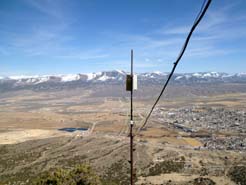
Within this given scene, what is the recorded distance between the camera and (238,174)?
111 feet

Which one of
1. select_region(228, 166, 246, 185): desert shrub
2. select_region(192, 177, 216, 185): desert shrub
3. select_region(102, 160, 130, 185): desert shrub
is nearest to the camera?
select_region(192, 177, 216, 185): desert shrub

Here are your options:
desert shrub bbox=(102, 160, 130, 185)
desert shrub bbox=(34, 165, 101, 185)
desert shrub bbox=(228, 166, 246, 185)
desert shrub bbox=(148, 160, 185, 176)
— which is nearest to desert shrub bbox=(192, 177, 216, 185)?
desert shrub bbox=(228, 166, 246, 185)

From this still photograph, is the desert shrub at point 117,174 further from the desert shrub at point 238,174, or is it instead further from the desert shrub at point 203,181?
the desert shrub at point 238,174

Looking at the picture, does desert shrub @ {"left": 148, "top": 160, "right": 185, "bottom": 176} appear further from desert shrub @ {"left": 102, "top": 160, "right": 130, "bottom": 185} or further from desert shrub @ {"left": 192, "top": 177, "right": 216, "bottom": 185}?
desert shrub @ {"left": 192, "top": 177, "right": 216, "bottom": 185}

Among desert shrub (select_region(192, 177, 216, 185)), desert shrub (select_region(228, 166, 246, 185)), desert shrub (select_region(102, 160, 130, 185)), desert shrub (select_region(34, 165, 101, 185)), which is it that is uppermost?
desert shrub (select_region(34, 165, 101, 185))

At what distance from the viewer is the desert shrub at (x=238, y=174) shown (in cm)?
3166

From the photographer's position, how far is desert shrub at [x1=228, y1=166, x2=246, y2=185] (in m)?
31.7

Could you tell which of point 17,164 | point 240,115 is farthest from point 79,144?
point 240,115

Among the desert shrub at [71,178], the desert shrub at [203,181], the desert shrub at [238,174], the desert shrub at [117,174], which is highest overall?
the desert shrub at [71,178]

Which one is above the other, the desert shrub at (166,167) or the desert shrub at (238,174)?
the desert shrub at (238,174)

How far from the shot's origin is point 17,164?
136 feet

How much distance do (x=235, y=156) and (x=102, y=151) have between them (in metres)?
21.5

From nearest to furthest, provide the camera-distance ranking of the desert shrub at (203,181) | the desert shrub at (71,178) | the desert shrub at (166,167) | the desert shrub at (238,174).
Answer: the desert shrub at (71,178) < the desert shrub at (203,181) < the desert shrub at (238,174) < the desert shrub at (166,167)

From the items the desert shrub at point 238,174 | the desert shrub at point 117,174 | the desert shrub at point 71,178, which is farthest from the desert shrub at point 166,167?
the desert shrub at point 71,178
